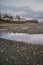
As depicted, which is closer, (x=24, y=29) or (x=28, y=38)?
(x=28, y=38)

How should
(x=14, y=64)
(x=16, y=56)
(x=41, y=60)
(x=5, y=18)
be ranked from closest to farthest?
1. (x=14, y=64)
2. (x=41, y=60)
3. (x=16, y=56)
4. (x=5, y=18)

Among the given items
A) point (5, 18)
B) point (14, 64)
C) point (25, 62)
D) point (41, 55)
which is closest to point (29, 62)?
point (25, 62)

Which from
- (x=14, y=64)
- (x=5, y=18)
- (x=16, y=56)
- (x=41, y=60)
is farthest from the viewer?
(x=5, y=18)

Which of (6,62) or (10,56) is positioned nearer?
(6,62)

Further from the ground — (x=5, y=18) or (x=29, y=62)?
(x=29, y=62)

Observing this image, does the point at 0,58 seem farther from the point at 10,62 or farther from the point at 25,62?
the point at 25,62

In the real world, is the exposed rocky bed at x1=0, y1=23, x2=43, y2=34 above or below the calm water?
below

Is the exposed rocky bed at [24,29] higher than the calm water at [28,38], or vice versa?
the calm water at [28,38]

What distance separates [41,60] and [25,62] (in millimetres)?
965

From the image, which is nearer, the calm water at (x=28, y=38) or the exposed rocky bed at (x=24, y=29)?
the calm water at (x=28, y=38)

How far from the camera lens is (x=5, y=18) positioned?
215ft

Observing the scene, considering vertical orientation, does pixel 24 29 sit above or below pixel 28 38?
below

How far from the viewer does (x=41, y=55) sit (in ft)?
33.6

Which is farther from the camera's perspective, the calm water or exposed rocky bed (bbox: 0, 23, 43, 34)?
exposed rocky bed (bbox: 0, 23, 43, 34)
